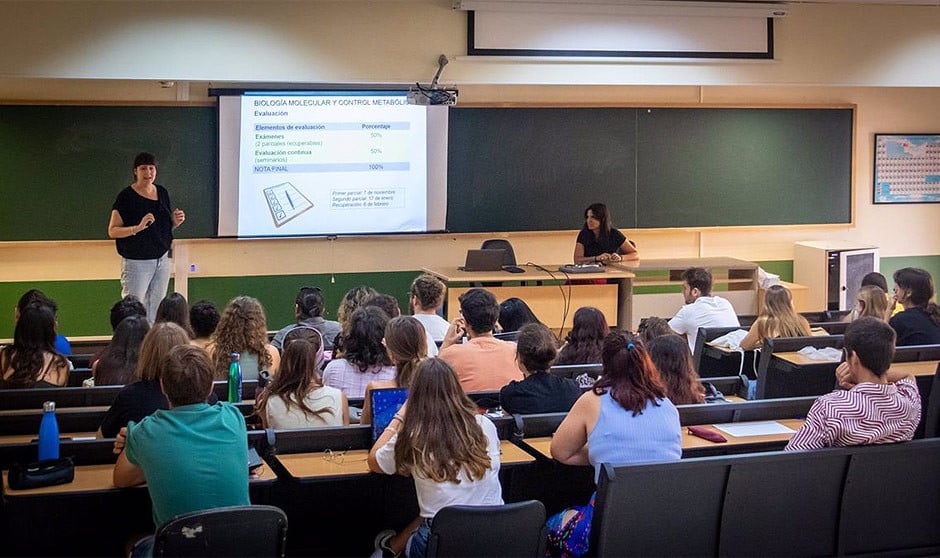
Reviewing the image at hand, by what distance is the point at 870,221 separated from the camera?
11.3 m

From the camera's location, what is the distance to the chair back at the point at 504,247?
949cm

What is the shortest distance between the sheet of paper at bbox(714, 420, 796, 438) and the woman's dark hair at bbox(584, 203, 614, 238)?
4.84m

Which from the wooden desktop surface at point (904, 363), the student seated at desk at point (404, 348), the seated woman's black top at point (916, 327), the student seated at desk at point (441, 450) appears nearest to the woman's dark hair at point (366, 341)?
the student seated at desk at point (404, 348)

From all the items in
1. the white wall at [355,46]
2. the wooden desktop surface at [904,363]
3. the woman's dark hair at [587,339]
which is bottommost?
the wooden desktop surface at [904,363]

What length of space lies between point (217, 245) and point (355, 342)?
4.80 metres

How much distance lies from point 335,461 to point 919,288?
392cm

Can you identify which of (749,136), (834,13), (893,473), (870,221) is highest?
(834,13)

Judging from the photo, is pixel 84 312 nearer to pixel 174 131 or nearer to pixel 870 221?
pixel 174 131

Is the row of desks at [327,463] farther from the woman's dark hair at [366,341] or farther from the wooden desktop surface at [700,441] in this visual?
the woman's dark hair at [366,341]

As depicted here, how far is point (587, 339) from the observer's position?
5.66 metres

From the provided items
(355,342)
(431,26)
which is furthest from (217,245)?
(355,342)

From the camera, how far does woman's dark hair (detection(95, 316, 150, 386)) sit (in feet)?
17.4

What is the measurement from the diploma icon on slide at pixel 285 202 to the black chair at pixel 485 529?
6.56 meters

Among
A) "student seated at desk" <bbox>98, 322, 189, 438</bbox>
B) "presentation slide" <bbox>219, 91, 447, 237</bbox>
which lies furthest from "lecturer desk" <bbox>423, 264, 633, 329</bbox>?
"student seated at desk" <bbox>98, 322, 189, 438</bbox>
